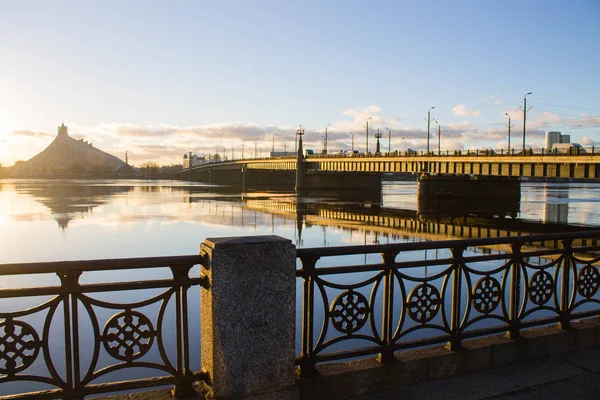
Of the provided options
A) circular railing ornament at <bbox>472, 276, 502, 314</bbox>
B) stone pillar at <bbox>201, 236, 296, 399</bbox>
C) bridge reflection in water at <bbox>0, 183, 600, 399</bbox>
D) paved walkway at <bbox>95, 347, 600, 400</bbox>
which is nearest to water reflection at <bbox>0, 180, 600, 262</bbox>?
bridge reflection in water at <bbox>0, 183, 600, 399</bbox>

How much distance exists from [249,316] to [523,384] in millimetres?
2680

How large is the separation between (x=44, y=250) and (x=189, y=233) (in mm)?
8378

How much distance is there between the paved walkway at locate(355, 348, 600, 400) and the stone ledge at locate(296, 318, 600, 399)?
83mm

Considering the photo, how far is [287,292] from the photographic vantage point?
389cm

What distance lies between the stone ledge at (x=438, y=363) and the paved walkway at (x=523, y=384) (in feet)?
0.27

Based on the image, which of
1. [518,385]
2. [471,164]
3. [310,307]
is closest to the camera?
[310,307]

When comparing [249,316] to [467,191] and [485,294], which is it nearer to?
[485,294]

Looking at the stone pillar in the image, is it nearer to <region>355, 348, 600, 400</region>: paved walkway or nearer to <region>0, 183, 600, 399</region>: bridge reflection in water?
<region>0, 183, 600, 399</region>: bridge reflection in water

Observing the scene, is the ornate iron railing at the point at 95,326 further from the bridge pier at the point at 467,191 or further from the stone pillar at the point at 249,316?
the bridge pier at the point at 467,191

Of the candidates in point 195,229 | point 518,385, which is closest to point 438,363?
point 518,385

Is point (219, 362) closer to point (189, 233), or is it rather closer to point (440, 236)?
point (189, 233)

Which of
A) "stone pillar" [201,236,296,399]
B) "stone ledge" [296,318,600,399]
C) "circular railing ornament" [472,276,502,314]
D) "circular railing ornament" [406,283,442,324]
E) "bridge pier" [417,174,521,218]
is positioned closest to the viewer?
"stone pillar" [201,236,296,399]

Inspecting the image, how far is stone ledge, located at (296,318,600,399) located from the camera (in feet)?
14.0

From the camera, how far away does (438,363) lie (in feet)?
15.5
